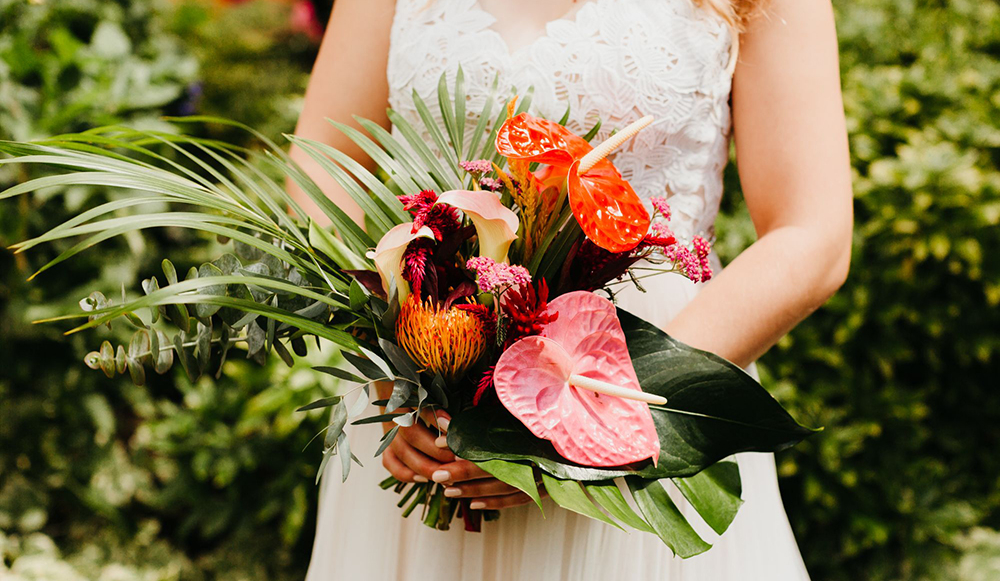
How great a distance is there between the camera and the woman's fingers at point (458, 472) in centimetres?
79

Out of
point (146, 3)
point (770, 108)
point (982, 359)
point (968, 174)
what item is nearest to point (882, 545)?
point (982, 359)

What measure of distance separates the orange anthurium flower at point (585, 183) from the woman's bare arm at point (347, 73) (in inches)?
19.7

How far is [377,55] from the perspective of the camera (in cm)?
114

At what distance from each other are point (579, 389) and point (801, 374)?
156 centimetres

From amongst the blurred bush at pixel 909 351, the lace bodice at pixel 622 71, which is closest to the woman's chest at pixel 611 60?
the lace bodice at pixel 622 71

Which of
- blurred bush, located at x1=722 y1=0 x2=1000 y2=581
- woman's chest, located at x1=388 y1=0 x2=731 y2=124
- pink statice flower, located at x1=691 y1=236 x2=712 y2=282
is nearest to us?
pink statice flower, located at x1=691 y1=236 x2=712 y2=282

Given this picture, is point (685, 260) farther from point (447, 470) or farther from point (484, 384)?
point (447, 470)

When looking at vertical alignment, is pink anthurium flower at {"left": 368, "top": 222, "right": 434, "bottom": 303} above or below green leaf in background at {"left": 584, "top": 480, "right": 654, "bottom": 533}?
above

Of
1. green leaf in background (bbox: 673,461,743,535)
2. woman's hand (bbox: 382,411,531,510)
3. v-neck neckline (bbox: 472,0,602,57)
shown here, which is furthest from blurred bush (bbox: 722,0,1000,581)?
woman's hand (bbox: 382,411,531,510)

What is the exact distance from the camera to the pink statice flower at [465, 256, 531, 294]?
25.6 inches

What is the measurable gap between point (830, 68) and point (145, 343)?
36.1 inches

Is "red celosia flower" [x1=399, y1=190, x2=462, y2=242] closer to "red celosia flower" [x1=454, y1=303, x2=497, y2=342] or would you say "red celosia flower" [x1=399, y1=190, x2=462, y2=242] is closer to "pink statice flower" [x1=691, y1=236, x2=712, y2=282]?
"red celosia flower" [x1=454, y1=303, x2=497, y2=342]

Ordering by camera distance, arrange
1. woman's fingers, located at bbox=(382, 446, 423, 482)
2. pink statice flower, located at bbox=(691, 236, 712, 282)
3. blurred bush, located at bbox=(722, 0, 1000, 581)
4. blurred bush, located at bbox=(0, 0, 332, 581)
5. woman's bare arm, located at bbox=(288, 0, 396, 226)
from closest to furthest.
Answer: pink statice flower, located at bbox=(691, 236, 712, 282), woman's fingers, located at bbox=(382, 446, 423, 482), woman's bare arm, located at bbox=(288, 0, 396, 226), blurred bush, located at bbox=(722, 0, 1000, 581), blurred bush, located at bbox=(0, 0, 332, 581)

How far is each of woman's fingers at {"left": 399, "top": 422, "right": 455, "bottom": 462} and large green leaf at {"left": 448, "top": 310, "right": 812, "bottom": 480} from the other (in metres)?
0.09
